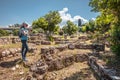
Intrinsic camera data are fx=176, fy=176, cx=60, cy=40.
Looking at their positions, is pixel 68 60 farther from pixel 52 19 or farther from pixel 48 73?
pixel 52 19

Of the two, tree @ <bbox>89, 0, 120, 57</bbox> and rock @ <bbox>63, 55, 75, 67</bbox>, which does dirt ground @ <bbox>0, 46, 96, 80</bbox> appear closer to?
rock @ <bbox>63, 55, 75, 67</bbox>

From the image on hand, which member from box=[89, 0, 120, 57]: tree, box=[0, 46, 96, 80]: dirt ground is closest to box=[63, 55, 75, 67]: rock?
box=[0, 46, 96, 80]: dirt ground

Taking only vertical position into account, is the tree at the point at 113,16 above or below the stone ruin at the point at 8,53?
above

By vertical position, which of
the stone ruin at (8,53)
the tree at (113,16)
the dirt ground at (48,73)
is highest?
the tree at (113,16)

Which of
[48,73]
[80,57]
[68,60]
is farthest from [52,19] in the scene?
[48,73]

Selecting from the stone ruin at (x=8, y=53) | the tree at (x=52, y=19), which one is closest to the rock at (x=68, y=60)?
the stone ruin at (x=8, y=53)

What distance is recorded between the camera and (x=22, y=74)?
6914 mm

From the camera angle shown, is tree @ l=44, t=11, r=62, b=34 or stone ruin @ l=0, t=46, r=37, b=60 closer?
stone ruin @ l=0, t=46, r=37, b=60

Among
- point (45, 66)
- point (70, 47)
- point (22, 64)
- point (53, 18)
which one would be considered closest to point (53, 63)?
point (45, 66)

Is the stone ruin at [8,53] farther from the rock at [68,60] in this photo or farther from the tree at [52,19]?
the tree at [52,19]

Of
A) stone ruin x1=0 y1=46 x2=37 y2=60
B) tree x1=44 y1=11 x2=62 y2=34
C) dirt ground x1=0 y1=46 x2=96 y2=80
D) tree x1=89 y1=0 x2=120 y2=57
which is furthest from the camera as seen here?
tree x1=44 y1=11 x2=62 y2=34

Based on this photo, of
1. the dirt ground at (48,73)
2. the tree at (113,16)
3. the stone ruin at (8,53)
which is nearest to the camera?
the tree at (113,16)

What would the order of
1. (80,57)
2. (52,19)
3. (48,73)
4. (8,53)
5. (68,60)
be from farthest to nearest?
(52,19), (8,53), (80,57), (68,60), (48,73)

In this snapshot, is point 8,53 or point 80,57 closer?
point 80,57
